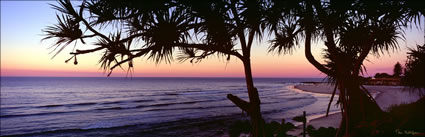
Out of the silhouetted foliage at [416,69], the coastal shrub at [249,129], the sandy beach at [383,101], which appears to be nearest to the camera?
the coastal shrub at [249,129]

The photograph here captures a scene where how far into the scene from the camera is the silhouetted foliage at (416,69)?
3.72 metres

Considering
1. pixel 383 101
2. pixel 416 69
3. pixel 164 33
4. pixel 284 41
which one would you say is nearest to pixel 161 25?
pixel 164 33

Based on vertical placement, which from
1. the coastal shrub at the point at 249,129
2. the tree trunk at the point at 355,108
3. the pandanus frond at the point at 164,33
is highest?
the pandanus frond at the point at 164,33

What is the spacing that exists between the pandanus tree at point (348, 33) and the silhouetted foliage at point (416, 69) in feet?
3.03

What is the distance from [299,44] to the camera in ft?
9.95

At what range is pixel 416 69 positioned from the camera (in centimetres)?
398

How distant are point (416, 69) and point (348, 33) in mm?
2094

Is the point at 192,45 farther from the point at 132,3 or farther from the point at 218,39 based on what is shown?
the point at 132,3

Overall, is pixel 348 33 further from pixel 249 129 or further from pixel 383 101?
pixel 383 101

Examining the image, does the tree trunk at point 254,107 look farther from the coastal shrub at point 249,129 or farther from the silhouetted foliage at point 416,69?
the silhouetted foliage at point 416,69

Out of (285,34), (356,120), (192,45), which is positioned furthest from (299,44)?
(192,45)

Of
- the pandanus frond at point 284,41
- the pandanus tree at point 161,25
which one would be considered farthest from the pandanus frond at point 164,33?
the pandanus frond at point 284,41

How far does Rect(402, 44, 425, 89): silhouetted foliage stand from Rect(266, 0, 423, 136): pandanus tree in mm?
924

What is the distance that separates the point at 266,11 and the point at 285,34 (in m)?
0.96
